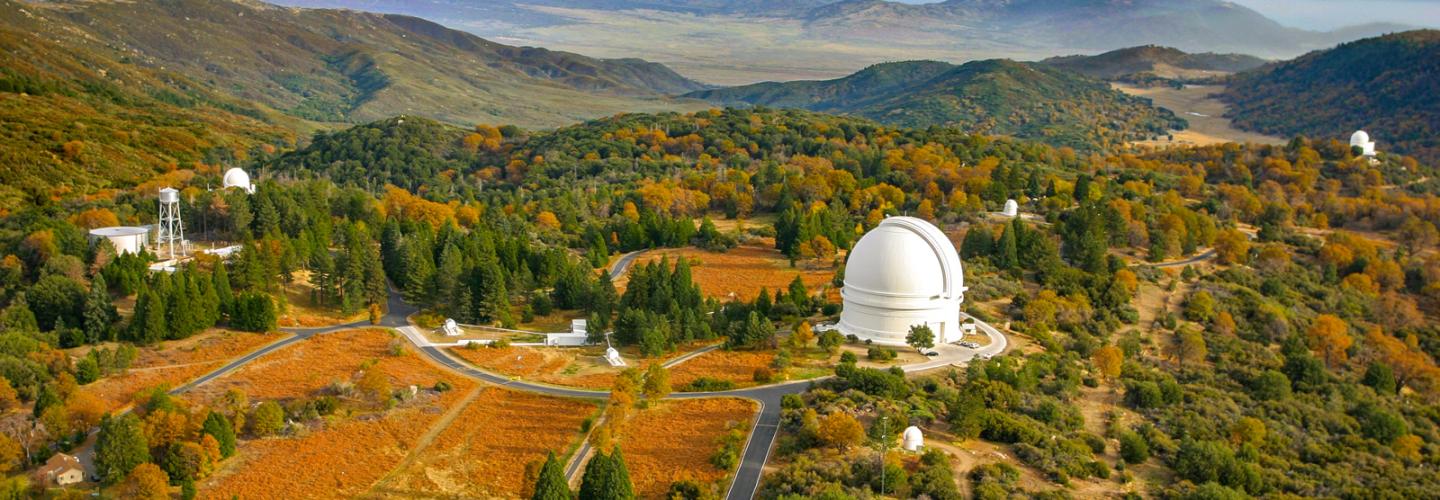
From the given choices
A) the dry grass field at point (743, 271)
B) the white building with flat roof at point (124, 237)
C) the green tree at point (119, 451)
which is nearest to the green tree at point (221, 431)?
the green tree at point (119, 451)

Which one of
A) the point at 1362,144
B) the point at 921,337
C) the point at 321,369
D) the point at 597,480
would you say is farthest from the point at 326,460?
the point at 1362,144

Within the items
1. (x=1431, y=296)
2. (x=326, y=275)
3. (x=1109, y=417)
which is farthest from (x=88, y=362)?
(x=1431, y=296)

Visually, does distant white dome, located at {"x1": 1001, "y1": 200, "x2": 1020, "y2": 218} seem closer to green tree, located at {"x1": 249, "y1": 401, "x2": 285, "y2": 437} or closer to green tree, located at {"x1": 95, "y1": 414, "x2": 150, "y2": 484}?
green tree, located at {"x1": 249, "y1": 401, "x2": 285, "y2": 437}

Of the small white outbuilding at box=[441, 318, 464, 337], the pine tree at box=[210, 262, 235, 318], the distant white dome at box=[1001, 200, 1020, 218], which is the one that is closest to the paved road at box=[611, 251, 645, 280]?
the small white outbuilding at box=[441, 318, 464, 337]

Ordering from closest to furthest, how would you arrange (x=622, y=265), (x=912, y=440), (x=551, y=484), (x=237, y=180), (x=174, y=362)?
(x=551, y=484)
(x=912, y=440)
(x=174, y=362)
(x=622, y=265)
(x=237, y=180)

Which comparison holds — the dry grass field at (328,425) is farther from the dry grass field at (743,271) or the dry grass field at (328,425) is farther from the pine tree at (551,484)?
the dry grass field at (743,271)

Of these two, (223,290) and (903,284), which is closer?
(903,284)

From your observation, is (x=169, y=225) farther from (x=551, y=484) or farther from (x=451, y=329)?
(x=551, y=484)
